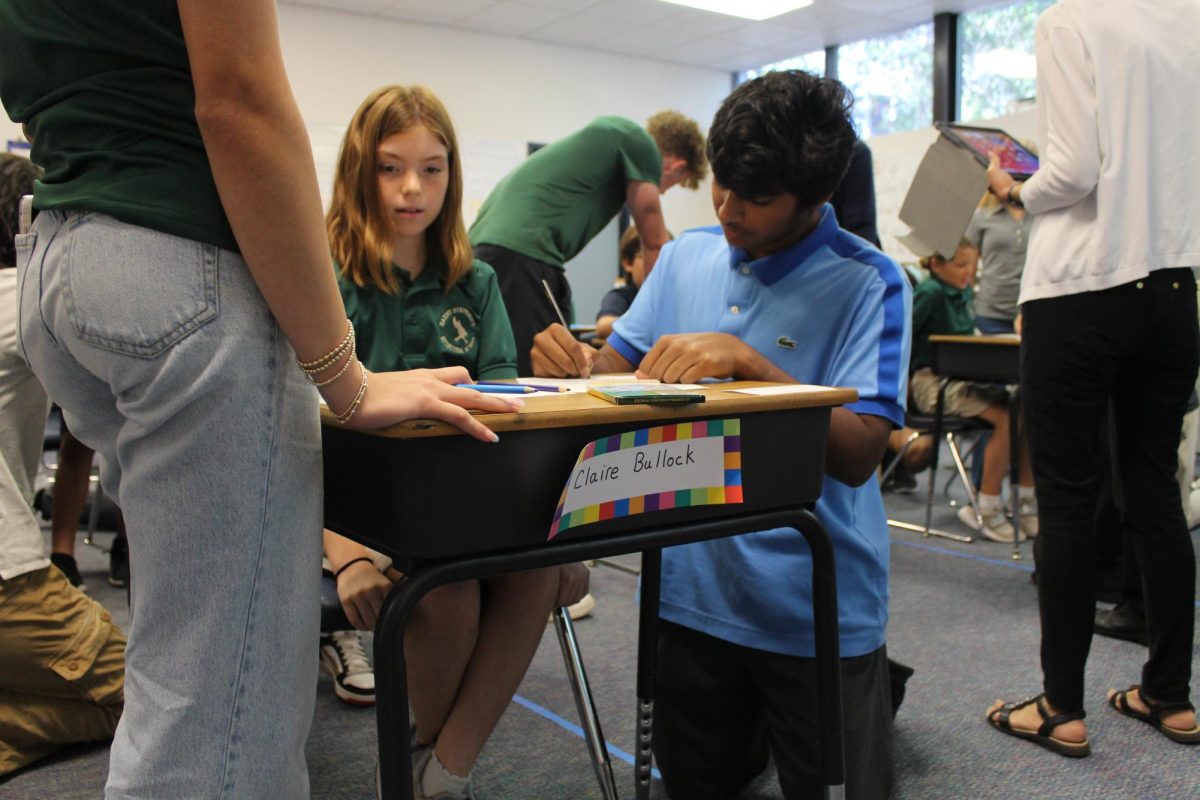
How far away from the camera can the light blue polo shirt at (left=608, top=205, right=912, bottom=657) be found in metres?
1.28

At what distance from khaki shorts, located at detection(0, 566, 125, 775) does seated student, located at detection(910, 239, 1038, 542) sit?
2.47 meters

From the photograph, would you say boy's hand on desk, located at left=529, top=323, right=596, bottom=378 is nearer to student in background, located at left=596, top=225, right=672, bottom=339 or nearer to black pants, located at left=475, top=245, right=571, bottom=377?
black pants, located at left=475, top=245, right=571, bottom=377

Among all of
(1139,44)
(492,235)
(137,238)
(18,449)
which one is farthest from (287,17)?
(137,238)

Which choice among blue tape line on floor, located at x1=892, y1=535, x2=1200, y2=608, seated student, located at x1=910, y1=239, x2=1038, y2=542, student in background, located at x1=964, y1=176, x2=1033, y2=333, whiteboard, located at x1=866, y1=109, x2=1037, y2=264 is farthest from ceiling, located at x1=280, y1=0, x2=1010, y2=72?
blue tape line on floor, located at x1=892, y1=535, x2=1200, y2=608

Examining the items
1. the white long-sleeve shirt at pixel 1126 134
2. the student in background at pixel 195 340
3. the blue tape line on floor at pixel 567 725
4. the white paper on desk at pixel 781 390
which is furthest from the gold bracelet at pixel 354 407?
the white long-sleeve shirt at pixel 1126 134

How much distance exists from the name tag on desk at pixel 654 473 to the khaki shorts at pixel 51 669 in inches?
47.0

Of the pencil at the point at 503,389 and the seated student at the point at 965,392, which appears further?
the seated student at the point at 965,392

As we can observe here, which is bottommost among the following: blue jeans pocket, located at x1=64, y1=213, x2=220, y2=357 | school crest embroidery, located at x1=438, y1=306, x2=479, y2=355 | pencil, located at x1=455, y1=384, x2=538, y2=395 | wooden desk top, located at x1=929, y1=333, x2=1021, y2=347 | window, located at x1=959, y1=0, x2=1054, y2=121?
wooden desk top, located at x1=929, y1=333, x2=1021, y2=347

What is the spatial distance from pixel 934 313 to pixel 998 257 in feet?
1.29

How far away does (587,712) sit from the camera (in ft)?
4.54

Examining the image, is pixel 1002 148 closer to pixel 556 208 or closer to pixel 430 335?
pixel 556 208

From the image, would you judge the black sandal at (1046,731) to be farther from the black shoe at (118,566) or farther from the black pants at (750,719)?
the black shoe at (118,566)

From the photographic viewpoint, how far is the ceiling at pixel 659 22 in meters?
6.11

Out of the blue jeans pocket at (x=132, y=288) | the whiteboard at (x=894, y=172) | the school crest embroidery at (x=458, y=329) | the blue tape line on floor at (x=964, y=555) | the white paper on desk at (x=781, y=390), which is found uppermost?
the whiteboard at (x=894, y=172)
